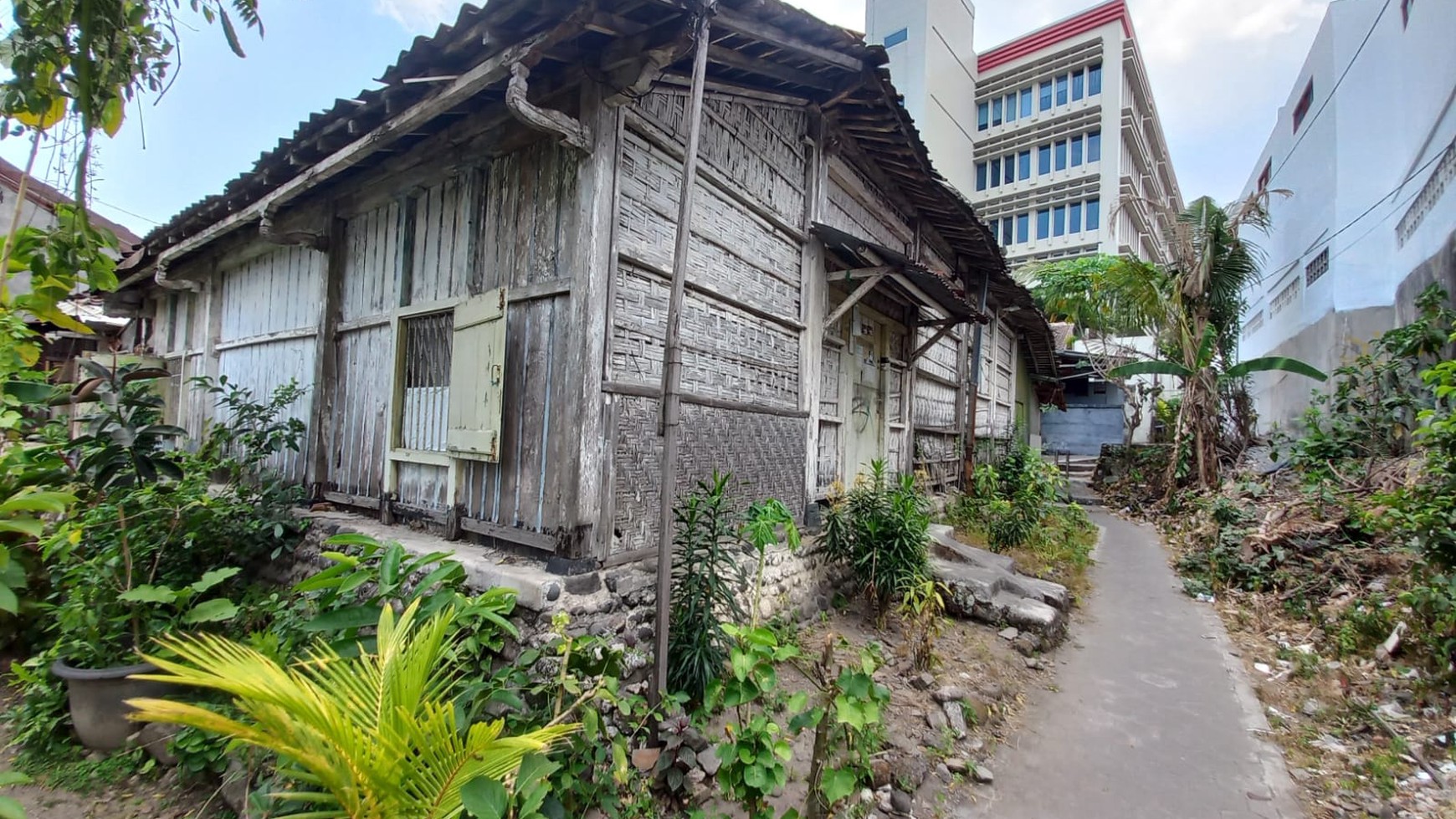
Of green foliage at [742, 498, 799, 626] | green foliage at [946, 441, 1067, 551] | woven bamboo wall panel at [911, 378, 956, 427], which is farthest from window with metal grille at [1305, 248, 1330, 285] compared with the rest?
green foliage at [742, 498, 799, 626]

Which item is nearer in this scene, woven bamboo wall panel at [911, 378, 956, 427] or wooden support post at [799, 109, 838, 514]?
wooden support post at [799, 109, 838, 514]

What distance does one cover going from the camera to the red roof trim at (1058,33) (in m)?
25.7

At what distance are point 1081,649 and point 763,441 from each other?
11.1 ft

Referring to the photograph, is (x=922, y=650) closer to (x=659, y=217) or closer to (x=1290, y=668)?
(x=1290, y=668)

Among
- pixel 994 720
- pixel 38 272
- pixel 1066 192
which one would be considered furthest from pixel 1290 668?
pixel 1066 192

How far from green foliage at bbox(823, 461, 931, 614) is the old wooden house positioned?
495mm

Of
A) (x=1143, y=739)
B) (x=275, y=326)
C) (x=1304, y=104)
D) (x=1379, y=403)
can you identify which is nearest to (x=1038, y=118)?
(x=1304, y=104)

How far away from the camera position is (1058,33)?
27.5 meters

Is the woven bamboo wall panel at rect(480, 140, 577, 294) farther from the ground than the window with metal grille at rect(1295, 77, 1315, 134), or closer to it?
closer to it

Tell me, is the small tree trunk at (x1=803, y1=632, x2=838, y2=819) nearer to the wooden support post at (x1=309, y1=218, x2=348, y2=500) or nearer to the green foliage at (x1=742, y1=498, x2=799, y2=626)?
the green foliage at (x1=742, y1=498, x2=799, y2=626)

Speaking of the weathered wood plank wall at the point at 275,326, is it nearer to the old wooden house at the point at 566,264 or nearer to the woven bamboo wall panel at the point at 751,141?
the old wooden house at the point at 566,264

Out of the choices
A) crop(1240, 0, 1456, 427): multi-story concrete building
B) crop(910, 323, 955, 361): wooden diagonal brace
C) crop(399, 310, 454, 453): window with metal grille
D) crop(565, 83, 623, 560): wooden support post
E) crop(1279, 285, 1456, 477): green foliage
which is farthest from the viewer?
crop(910, 323, 955, 361): wooden diagonal brace

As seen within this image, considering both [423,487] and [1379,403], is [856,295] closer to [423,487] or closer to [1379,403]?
[423,487]

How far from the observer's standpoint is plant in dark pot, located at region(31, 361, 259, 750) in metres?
3.38
